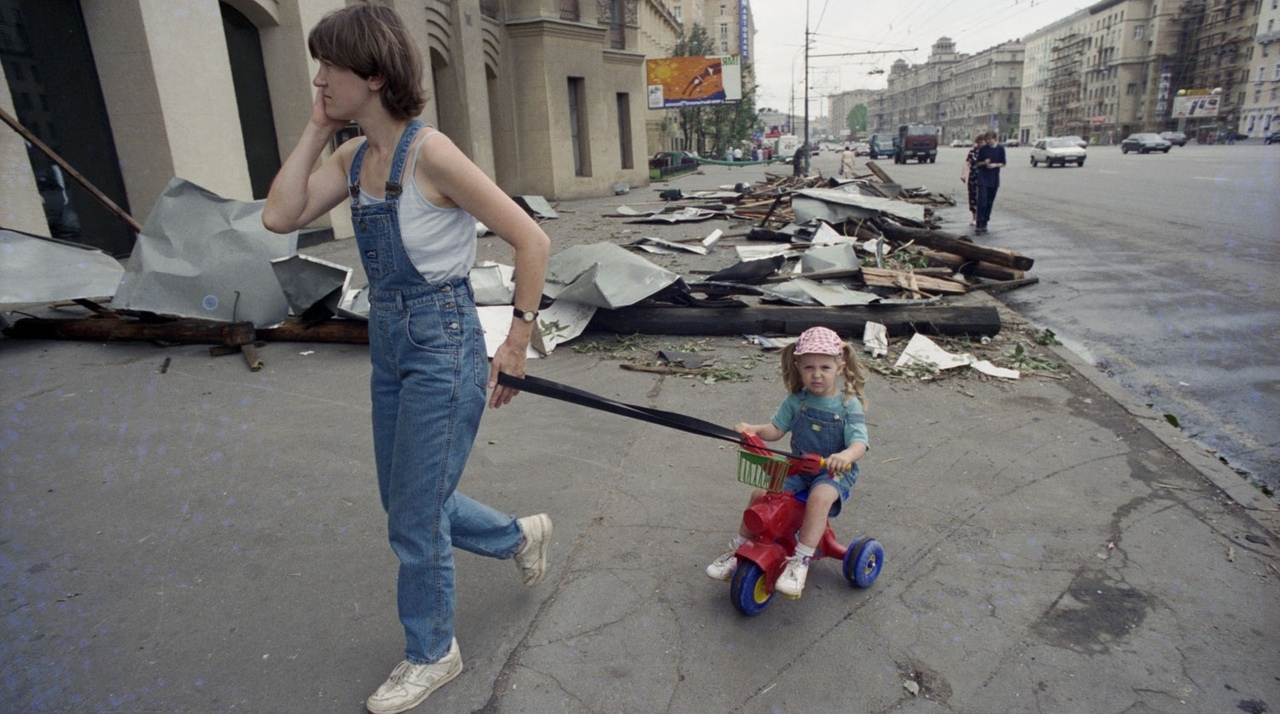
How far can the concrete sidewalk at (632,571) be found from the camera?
244 centimetres

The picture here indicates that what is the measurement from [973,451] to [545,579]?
9.02 ft

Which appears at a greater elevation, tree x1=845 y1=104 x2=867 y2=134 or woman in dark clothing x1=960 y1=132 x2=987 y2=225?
tree x1=845 y1=104 x2=867 y2=134

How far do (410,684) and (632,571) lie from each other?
1.07 m

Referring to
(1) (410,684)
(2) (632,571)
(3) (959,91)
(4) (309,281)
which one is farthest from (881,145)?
(3) (959,91)

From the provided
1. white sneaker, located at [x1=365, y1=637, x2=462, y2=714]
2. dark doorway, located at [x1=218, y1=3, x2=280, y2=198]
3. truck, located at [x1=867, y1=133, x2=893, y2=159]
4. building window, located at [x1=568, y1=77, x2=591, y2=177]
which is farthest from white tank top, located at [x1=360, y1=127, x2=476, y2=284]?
truck, located at [x1=867, y1=133, x2=893, y2=159]

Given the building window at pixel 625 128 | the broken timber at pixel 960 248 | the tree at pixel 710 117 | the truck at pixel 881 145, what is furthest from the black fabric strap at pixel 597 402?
the truck at pixel 881 145

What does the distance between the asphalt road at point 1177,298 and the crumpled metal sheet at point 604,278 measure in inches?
158

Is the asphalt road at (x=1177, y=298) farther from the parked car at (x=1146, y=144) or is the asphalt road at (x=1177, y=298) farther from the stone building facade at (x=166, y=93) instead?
the parked car at (x=1146, y=144)

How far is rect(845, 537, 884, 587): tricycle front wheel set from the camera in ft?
9.59

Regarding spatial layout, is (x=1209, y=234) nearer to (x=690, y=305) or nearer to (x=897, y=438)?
(x=690, y=305)

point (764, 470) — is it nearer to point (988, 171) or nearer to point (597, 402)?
point (597, 402)

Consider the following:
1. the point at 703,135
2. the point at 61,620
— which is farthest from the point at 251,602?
the point at 703,135

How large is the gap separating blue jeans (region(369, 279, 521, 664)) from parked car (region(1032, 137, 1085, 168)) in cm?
4060

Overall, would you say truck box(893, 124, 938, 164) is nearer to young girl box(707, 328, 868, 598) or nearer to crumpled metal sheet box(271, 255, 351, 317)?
crumpled metal sheet box(271, 255, 351, 317)
